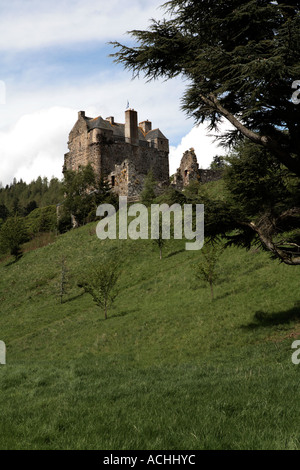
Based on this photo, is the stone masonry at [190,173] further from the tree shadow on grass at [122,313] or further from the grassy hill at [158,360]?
the tree shadow on grass at [122,313]

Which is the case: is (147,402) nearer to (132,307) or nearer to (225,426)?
(225,426)

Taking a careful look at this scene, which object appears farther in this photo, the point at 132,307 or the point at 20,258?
the point at 20,258

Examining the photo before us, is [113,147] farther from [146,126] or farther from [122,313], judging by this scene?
[122,313]

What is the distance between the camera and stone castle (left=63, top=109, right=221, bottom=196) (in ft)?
172

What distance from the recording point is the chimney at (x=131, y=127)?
6355cm

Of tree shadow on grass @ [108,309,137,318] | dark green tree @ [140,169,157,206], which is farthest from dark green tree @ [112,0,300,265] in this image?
dark green tree @ [140,169,157,206]

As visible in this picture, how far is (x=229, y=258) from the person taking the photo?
24062 mm

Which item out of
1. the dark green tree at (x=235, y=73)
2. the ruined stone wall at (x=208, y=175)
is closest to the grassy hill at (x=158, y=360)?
the dark green tree at (x=235, y=73)

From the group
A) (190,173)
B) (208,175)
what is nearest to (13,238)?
(190,173)

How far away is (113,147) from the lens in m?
62.1

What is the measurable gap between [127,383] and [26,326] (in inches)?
718

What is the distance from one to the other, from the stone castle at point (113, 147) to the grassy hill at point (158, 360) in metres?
30.2
